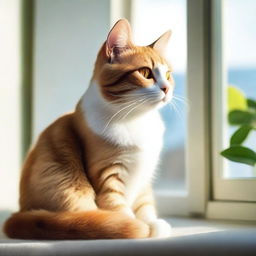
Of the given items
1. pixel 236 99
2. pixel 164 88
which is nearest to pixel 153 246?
pixel 164 88

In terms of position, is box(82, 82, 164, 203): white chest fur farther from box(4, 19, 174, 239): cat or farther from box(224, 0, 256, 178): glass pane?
box(224, 0, 256, 178): glass pane

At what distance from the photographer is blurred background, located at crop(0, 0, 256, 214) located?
1415 millimetres

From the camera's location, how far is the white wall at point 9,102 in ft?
4.64

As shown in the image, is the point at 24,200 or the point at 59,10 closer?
the point at 24,200

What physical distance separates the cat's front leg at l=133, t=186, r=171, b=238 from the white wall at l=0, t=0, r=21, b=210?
0.48 metres

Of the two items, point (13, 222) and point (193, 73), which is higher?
point (193, 73)

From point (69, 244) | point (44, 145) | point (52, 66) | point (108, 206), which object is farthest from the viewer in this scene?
point (52, 66)

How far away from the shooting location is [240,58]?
4.66 feet

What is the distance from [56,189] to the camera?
1054 millimetres

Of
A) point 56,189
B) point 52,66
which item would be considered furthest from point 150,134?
point 52,66

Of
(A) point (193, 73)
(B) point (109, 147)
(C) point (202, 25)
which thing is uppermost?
(C) point (202, 25)

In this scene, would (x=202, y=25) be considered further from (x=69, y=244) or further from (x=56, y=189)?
(x=69, y=244)

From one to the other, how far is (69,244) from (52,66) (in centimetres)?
75

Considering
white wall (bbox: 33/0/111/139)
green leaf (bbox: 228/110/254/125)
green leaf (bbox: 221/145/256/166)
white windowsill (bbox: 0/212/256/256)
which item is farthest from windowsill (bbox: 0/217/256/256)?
white wall (bbox: 33/0/111/139)
